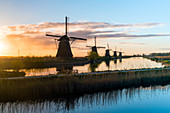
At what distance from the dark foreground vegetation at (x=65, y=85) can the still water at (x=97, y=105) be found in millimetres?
1453

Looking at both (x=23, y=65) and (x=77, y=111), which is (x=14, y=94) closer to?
(x=77, y=111)

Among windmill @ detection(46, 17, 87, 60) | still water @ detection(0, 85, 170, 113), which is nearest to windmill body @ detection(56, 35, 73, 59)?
windmill @ detection(46, 17, 87, 60)

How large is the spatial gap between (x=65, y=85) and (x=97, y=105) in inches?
203

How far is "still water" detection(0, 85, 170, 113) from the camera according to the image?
12.2 m

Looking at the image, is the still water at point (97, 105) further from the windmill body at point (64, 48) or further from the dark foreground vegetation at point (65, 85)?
the windmill body at point (64, 48)

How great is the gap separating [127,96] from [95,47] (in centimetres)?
6311

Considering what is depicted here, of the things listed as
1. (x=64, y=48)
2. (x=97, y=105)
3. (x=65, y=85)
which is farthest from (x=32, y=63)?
(x=97, y=105)

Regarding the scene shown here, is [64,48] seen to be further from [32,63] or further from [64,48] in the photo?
[32,63]

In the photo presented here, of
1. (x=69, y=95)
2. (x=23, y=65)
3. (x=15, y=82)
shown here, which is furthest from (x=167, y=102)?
(x=23, y=65)

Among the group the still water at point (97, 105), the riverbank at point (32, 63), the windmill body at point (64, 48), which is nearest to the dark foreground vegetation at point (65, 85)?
the still water at point (97, 105)

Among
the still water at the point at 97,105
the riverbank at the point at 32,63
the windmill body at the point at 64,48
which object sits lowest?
the still water at the point at 97,105

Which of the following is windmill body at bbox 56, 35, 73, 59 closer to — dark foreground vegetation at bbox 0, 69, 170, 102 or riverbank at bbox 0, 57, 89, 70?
riverbank at bbox 0, 57, 89, 70

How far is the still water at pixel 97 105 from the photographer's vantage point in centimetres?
1220

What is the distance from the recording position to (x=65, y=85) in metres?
17.1
